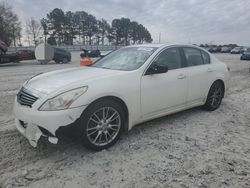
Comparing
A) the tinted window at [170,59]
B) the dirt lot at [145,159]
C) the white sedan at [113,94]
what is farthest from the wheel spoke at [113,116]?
the tinted window at [170,59]

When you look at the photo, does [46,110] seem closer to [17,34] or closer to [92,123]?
[92,123]

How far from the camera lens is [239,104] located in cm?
609

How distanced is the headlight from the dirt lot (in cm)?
74

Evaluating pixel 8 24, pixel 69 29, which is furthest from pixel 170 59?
pixel 69 29

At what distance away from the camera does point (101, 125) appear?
3.41 meters

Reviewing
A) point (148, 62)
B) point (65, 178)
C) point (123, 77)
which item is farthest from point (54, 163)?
point (148, 62)

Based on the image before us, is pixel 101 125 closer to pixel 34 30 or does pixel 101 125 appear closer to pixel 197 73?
pixel 197 73

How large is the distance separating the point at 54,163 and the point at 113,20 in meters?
77.8

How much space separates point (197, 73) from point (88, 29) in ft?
239

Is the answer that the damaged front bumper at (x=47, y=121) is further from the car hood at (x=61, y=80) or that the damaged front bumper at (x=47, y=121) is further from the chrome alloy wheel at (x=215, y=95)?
the chrome alloy wheel at (x=215, y=95)

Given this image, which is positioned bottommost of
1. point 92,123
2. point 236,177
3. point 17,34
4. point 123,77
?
point 236,177

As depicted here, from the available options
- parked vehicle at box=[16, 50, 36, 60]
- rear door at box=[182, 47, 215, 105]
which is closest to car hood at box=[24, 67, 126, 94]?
rear door at box=[182, 47, 215, 105]

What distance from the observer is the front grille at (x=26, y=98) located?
3185 millimetres

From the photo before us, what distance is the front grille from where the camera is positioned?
3.19m
